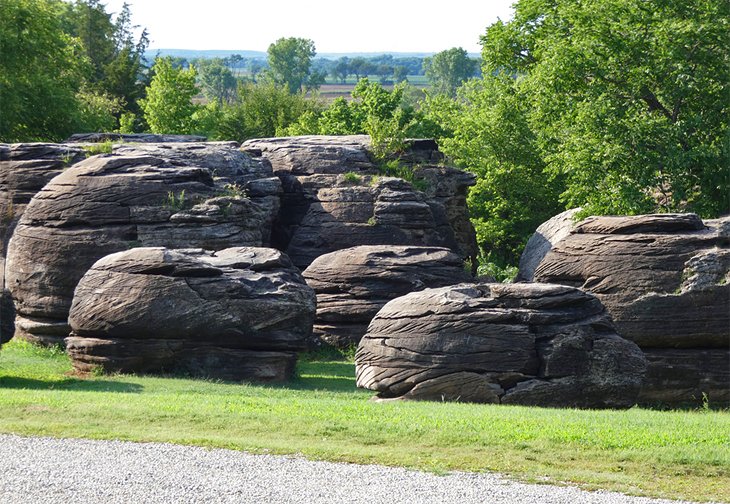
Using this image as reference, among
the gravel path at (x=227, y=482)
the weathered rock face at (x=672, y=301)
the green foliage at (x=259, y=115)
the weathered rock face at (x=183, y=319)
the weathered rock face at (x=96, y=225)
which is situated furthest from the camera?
the green foliage at (x=259, y=115)

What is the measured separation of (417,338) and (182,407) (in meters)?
5.57

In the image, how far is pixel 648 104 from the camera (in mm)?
41875

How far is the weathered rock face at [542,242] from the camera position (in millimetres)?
37969

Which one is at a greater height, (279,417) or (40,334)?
(279,417)

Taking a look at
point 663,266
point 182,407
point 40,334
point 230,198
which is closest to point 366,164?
point 230,198

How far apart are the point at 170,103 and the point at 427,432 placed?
189 feet

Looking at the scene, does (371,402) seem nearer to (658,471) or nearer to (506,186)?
(658,471)

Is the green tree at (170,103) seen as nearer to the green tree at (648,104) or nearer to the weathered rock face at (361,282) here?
the green tree at (648,104)

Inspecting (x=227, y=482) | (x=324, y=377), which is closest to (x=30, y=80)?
(x=324, y=377)

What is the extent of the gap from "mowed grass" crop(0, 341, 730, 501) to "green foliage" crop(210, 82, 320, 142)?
55.0m

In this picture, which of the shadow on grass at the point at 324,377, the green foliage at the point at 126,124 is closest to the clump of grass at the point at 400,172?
the shadow on grass at the point at 324,377

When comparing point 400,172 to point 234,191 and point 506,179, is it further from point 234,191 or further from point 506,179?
point 506,179

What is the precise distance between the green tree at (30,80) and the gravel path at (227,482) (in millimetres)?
44605

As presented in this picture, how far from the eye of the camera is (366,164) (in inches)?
1586
